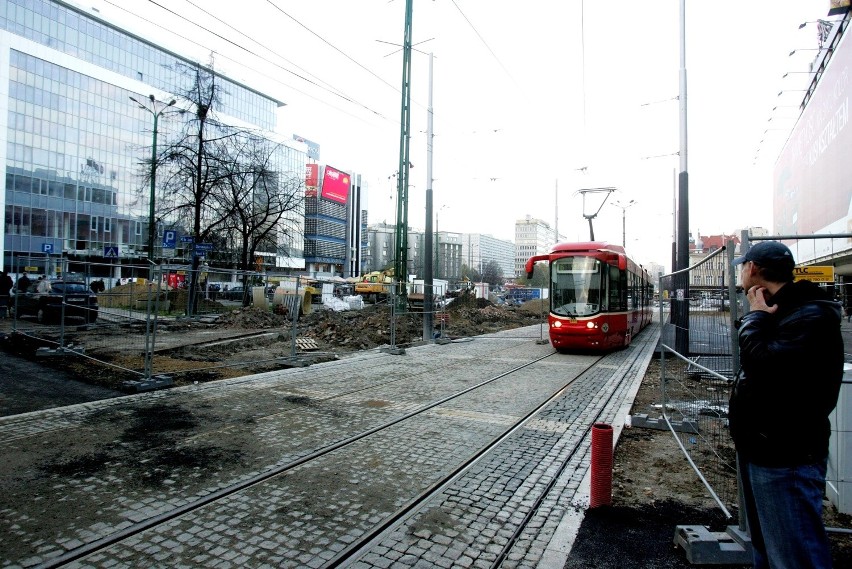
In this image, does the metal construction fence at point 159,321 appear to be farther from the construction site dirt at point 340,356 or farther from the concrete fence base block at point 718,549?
the concrete fence base block at point 718,549

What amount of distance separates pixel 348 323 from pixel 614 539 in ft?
49.9

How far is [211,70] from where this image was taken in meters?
24.0

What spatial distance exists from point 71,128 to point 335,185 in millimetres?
53206

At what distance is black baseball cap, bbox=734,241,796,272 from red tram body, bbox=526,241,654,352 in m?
13.0

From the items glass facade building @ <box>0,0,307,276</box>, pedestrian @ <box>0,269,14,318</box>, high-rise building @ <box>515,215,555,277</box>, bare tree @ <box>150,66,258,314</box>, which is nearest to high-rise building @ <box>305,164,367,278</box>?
glass facade building @ <box>0,0,307,276</box>

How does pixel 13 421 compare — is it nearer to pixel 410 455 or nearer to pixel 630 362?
pixel 410 455

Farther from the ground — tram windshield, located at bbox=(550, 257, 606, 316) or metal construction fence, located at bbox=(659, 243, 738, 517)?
tram windshield, located at bbox=(550, 257, 606, 316)

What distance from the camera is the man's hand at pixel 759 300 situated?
2.63m

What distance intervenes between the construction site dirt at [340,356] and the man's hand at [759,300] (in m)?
1.94

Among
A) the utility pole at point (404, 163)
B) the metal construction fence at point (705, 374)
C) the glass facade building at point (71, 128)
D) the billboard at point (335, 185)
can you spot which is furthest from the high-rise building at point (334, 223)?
the metal construction fence at point (705, 374)

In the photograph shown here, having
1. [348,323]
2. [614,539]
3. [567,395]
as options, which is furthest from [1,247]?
[614,539]

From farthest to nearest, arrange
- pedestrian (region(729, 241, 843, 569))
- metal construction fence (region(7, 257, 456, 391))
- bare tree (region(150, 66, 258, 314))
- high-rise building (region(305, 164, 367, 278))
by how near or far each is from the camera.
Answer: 1. high-rise building (region(305, 164, 367, 278))
2. bare tree (region(150, 66, 258, 314))
3. metal construction fence (region(7, 257, 456, 391))
4. pedestrian (region(729, 241, 843, 569))

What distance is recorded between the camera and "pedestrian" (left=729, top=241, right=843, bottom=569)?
7.87 feet

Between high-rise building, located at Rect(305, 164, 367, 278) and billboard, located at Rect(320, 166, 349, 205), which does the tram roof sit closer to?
high-rise building, located at Rect(305, 164, 367, 278)
